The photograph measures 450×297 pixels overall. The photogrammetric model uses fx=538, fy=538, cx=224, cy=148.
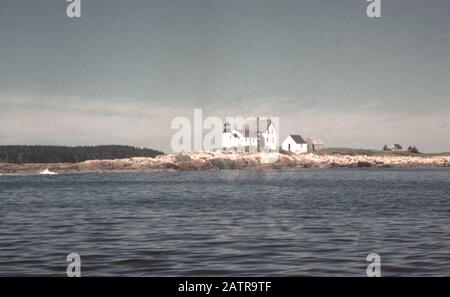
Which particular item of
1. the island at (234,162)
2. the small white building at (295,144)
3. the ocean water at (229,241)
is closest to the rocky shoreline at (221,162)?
the island at (234,162)

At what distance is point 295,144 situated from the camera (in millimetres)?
177875

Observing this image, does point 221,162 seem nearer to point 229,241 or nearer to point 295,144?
point 295,144

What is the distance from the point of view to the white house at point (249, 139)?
17412cm

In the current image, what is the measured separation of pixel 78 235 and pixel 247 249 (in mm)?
9460

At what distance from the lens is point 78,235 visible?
26.1 m

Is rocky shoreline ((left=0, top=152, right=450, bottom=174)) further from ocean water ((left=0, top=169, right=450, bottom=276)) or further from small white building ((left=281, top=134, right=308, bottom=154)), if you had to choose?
ocean water ((left=0, top=169, right=450, bottom=276))

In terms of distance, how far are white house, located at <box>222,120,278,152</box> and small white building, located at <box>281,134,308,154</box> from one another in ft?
13.5

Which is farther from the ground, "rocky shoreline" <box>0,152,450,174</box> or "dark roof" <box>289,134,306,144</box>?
"dark roof" <box>289,134,306,144</box>

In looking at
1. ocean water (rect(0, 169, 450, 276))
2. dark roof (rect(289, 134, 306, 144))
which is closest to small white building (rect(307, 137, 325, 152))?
dark roof (rect(289, 134, 306, 144))

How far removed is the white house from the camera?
174 metres

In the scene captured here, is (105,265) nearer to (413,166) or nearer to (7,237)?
(7,237)

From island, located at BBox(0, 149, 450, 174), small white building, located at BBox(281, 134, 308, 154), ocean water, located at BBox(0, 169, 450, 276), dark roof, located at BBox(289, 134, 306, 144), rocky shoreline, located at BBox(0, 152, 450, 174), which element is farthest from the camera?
dark roof, located at BBox(289, 134, 306, 144)

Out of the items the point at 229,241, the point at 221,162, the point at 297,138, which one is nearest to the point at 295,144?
the point at 297,138

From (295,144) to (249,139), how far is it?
1529 cm
